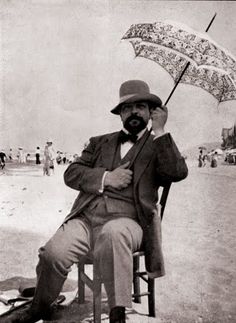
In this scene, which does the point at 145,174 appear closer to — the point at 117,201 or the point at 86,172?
the point at 117,201

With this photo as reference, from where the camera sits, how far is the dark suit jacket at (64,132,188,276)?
2793mm

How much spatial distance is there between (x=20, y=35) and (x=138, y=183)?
1704 millimetres

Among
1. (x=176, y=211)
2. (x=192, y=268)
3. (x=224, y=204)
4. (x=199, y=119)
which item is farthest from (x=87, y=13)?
(x=176, y=211)

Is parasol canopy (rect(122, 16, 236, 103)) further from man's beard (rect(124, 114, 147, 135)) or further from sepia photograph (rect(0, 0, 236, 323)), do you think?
man's beard (rect(124, 114, 147, 135))

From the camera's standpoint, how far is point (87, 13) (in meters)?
3.35

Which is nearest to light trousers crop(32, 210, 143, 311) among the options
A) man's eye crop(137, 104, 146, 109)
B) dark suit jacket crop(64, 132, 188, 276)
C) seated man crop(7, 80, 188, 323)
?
seated man crop(7, 80, 188, 323)

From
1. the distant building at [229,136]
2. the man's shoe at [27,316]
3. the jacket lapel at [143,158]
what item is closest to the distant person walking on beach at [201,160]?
the distant building at [229,136]

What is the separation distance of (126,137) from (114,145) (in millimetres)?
113

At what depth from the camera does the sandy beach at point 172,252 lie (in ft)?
9.82

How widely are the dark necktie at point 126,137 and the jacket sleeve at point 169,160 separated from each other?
216 mm

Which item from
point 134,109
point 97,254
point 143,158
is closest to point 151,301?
point 97,254

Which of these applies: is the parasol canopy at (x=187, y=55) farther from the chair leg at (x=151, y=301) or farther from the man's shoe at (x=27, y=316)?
the man's shoe at (x=27, y=316)

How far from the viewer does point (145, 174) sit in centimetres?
289

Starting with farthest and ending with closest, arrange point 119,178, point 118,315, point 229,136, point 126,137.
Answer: point 229,136
point 126,137
point 119,178
point 118,315
